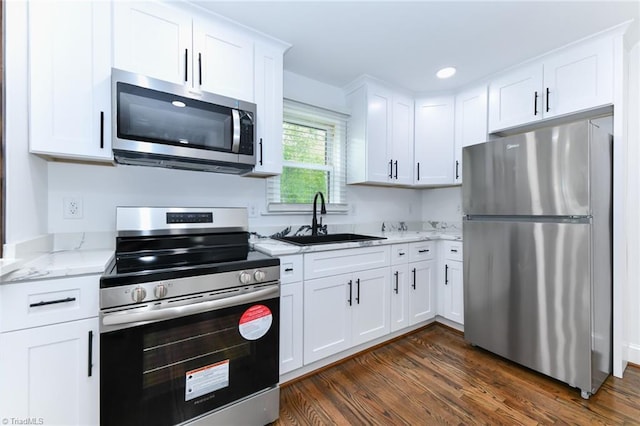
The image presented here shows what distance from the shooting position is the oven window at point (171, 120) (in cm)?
144

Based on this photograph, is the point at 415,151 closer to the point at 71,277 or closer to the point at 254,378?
the point at 254,378

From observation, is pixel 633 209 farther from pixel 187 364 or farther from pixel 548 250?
pixel 187 364

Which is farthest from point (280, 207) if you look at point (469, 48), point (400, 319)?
point (469, 48)

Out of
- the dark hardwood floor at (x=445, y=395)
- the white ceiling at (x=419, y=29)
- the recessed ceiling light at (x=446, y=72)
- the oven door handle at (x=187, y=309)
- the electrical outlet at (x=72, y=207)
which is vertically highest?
the recessed ceiling light at (x=446, y=72)

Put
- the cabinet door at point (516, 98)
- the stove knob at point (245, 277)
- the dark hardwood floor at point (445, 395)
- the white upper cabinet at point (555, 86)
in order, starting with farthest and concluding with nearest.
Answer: the cabinet door at point (516, 98), the white upper cabinet at point (555, 86), the dark hardwood floor at point (445, 395), the stove knob at point (245, 277)

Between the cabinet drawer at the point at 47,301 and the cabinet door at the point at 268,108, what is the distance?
114cm

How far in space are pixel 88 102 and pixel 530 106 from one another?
3120 millimetres

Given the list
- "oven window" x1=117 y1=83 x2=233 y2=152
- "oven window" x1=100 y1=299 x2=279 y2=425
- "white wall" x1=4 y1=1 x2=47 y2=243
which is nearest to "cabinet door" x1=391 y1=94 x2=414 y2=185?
"oven window" x1=117 y1=83 x2=233 y2=152

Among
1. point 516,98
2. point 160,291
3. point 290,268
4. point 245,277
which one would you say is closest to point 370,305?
point 290,268

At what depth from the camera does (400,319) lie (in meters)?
2.43

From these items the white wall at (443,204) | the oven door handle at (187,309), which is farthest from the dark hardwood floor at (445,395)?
the white wall at (443,204)

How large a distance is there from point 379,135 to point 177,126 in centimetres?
184

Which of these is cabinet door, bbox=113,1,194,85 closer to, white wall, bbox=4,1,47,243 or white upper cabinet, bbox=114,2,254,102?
white upper cabinet, bbox=114,2,254,102

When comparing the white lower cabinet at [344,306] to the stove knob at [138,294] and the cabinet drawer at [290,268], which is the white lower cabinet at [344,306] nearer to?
the cabinet drawer at [290,268]
